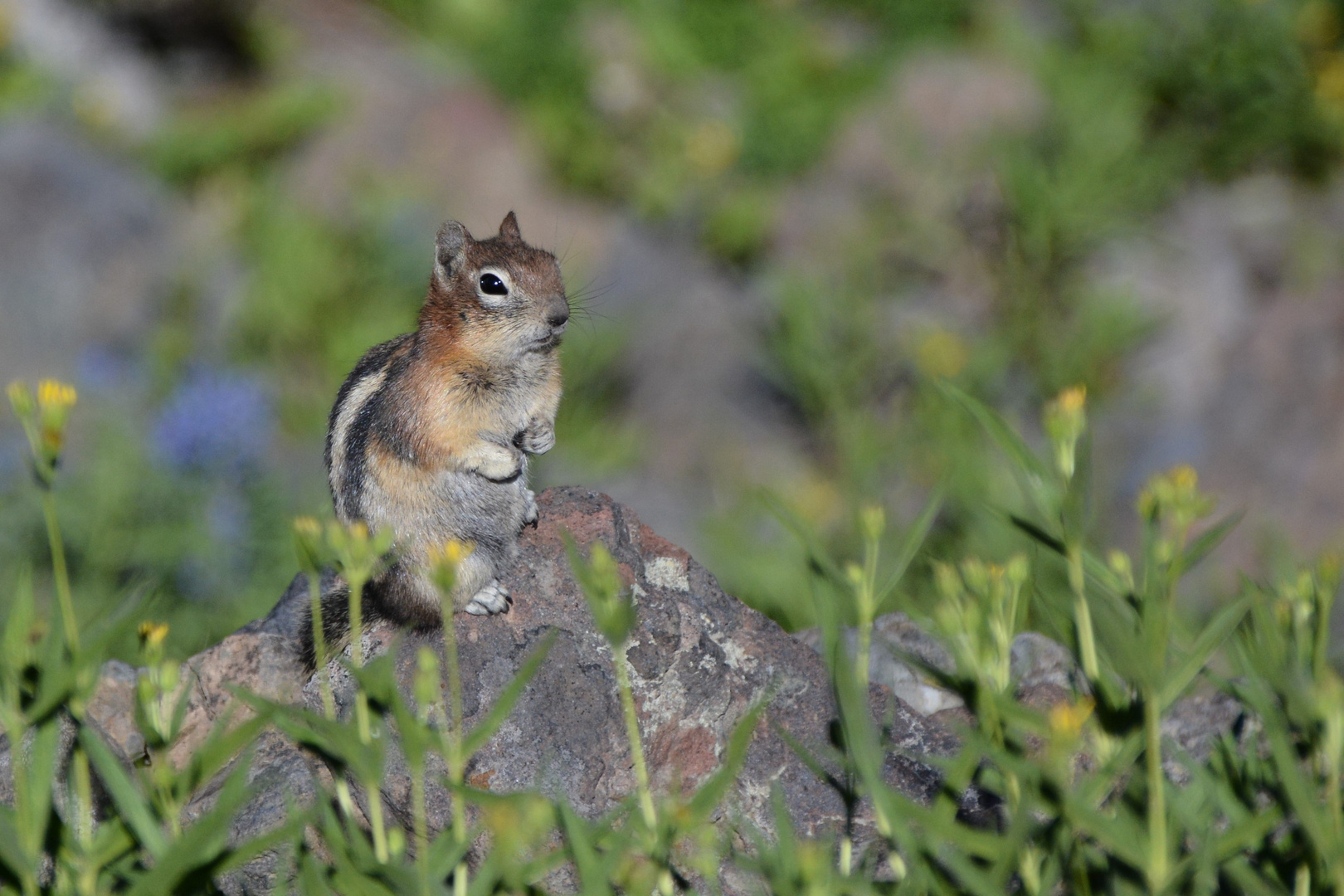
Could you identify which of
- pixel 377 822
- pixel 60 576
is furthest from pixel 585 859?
pixel 60 576

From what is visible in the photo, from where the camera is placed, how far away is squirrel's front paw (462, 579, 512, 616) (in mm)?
3072

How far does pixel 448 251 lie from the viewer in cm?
370

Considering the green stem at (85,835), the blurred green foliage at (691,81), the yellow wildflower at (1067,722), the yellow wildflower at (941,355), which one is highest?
the blurred green foliage at (691,81)

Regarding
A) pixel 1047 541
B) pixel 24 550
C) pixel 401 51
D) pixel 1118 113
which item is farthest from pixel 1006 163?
pixel 1047 541

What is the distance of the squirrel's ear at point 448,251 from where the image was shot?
12.1ft

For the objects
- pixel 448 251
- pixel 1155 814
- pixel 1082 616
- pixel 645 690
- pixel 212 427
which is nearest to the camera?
pixel 1155 814

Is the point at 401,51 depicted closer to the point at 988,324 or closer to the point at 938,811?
the point at 988,324

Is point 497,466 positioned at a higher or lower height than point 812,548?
lower

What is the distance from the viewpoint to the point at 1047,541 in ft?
7.44

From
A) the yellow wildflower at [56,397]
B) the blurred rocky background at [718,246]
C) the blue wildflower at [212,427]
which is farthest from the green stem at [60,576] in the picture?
the blue wildflower at [212,427]

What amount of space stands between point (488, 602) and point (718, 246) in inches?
252

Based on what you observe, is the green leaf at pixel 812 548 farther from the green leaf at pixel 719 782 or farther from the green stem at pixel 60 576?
the green stem at pixel 60 576

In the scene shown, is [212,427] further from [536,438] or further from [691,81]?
[691,81]

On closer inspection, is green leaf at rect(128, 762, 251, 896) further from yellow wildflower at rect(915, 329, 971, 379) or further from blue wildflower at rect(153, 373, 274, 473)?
yellow wildflower at rect(915, 329, 971, 379)
